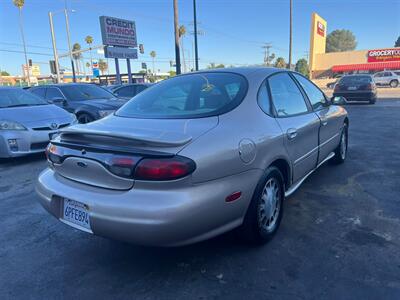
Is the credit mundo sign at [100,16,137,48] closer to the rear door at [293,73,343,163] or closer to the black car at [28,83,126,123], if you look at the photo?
the black car at [28,83,126,123]

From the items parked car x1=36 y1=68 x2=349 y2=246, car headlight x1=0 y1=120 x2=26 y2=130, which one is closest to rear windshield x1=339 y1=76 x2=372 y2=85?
parked car x1=36 y1=68 x2=349 y2=246

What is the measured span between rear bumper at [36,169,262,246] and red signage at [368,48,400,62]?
5566cm

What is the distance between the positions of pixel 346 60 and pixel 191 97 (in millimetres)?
56056

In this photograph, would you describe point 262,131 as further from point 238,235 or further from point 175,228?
point 175,228

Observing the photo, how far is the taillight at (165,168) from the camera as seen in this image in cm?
212

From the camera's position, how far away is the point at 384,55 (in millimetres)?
49438

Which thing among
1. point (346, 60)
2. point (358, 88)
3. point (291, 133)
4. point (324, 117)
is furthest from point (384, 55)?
point (291, 133)

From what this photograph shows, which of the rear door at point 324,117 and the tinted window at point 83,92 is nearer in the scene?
the rear door at point 324,117

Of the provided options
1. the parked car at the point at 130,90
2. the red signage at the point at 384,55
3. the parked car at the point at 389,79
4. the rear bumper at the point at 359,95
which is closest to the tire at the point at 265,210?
the parked car at the point at 130,90

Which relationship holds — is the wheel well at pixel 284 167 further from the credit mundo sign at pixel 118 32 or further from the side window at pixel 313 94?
the credit mundo sign at pixel 118 32

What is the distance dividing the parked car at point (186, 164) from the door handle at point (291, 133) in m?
0.02

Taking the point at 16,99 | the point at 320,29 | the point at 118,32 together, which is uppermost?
the point at 320,29

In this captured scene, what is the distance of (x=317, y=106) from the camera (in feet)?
13.6

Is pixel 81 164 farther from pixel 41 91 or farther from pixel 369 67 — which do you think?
pixel 369 67
